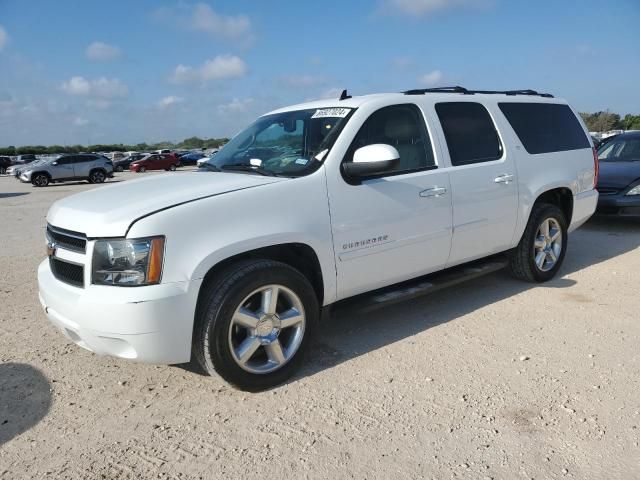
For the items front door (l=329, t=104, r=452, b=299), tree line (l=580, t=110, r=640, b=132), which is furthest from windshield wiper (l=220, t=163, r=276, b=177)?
tree line (l=580, t=110, r=640, b=132)

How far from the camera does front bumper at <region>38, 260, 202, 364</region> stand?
9.23ft

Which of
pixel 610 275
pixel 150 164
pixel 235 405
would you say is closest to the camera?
pixel 235 405

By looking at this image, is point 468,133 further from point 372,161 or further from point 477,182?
point 372,161

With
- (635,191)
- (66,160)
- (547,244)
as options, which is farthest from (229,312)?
(66,160)

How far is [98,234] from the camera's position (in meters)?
2.88

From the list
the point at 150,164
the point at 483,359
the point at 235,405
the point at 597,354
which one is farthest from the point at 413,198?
the point at 150,164

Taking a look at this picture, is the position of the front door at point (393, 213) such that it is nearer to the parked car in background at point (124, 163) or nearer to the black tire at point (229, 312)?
the black tire at point (229, 312)

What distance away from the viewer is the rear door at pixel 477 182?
168 inches

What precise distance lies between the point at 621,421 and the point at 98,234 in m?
3.04

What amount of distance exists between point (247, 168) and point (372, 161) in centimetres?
97

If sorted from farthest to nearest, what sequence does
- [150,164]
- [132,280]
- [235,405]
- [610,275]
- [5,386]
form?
[150,164] < [610,275] < [5,386] < [235,405] < [132,280]

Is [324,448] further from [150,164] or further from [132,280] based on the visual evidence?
[150,164]

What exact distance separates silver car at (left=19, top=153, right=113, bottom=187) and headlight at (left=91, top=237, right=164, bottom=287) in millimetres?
26607

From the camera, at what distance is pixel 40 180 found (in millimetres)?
26172
